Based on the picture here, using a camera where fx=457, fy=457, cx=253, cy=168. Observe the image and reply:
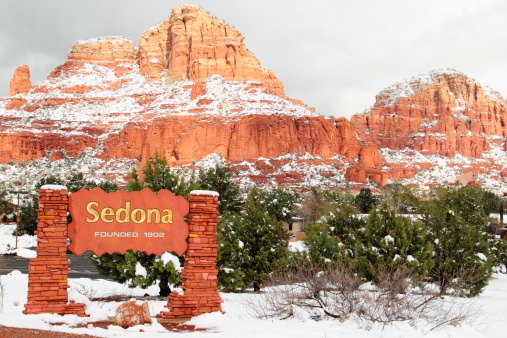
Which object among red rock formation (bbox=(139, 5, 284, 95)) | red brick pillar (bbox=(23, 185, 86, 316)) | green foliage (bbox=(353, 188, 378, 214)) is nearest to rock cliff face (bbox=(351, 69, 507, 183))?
red rock formation (bbox=(139, 5, 284, 95))

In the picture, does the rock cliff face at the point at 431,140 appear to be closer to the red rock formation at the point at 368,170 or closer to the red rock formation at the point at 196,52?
the red rock formation at the point at 368,170

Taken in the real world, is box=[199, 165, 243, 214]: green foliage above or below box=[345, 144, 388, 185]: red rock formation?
below

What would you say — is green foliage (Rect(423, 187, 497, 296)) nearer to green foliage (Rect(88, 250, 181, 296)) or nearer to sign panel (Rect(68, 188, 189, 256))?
green foliage (Rect(88, 250, 181, 296))

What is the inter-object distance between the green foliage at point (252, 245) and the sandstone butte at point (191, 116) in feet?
313

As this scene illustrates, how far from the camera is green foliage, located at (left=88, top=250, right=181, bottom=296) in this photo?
1452cm

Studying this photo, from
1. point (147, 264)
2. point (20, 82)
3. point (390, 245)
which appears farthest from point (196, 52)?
point (147, 264)

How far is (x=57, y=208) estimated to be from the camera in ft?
35.0

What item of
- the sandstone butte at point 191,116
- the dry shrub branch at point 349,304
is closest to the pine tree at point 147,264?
the dry shrub branch at point 349,304

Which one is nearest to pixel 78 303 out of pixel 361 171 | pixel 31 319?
pixel 31 319

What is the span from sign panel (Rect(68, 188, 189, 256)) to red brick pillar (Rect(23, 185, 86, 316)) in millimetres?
285

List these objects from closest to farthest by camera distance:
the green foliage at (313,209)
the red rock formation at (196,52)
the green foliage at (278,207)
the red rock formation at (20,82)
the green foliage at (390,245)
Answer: the green foliage at (390,245) < the green foliage at (278,207) < the green foliage at (313,209) < the red rock formation at (196,52) < the red rock formation at (20,82)

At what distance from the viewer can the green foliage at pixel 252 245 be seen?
1906 cm

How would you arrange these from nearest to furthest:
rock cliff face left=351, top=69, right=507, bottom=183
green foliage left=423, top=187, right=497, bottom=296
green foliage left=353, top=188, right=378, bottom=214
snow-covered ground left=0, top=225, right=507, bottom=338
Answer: snow-covered ground left=0, top=225, right=507, bottom=338 < green foliage left=423, top=187, right=497, bottom=296 < green foliage left=353, top=188, right=378, bottom=214 < rock cliff face left=351, top=69, right=507, bottom=183

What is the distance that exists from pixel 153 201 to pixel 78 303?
2915mm
